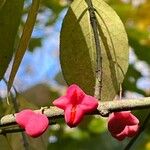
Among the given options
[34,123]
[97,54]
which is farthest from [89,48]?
[34,123]

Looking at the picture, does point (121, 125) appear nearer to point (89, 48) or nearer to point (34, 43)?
point (89, 48)

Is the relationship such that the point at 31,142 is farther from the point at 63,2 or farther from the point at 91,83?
the point at 63,2

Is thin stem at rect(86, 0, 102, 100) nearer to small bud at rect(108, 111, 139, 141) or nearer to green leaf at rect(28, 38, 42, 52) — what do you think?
small bud at rect(108, 111, 139, 141)

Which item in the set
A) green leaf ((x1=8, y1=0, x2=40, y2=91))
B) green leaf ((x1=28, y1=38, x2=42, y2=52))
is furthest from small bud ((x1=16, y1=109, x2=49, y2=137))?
green leaf ((x1=28, y1=38, x2=42, y2=52))

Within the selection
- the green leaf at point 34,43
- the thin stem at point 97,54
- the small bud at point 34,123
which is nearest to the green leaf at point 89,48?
the thin stem at point 97,54

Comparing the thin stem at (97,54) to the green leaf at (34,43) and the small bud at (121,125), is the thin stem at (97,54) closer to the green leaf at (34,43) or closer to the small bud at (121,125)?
the small bud at (121,125)
